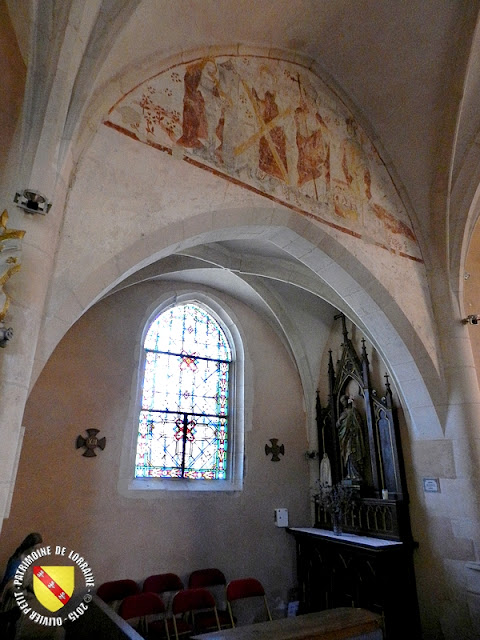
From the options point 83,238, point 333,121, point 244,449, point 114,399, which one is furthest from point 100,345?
point 333,121

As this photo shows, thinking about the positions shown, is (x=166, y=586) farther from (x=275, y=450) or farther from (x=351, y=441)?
(x=351, y=441)

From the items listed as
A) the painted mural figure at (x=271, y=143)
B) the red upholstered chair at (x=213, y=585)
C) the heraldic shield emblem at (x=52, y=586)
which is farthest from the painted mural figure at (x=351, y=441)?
the heraldic shield emblem at (x=52, y=586)

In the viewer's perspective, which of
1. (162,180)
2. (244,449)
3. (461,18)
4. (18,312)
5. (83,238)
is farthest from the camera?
Answer: (244,449)

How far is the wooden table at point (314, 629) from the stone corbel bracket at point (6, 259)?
122 inches

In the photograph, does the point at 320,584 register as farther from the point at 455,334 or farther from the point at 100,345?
the point at 100,345

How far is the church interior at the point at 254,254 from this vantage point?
3261 millimetres

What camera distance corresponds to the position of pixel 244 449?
23.5ft

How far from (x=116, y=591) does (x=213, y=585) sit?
1.46 meters

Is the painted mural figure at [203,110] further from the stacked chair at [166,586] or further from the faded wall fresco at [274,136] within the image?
the stacked chair at [166,586]

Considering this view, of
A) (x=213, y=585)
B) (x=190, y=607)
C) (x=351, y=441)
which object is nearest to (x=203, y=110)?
(x=351, y=441)

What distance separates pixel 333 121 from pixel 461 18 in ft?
6.39

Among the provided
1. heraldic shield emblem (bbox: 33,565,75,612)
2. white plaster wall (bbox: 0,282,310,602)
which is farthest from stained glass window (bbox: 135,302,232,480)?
heraldic shield emblem (bbox: 33,565,75,612)

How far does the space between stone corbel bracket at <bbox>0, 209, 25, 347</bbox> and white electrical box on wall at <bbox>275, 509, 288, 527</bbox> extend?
594cm

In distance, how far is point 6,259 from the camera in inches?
107
